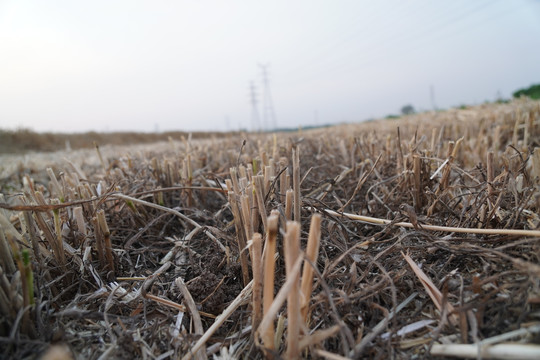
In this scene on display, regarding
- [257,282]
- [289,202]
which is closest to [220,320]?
[257,282]

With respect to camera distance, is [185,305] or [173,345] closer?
[173,345]

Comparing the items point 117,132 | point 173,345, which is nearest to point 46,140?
point 117,132

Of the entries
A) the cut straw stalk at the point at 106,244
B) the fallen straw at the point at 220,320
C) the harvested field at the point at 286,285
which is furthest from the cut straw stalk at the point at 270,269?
the cut straw stalk at the point at 106,244

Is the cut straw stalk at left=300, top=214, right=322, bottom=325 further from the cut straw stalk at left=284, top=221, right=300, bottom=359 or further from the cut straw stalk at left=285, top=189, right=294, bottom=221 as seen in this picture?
the cut straw stalk at left=285, top=189, right=294, bottom=221

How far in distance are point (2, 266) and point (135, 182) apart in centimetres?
95

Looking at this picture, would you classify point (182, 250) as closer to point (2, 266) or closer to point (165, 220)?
point (165, 220)

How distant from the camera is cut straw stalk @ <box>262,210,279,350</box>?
0.66m

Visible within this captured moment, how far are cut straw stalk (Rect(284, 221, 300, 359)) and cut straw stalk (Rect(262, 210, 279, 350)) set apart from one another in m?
0.04

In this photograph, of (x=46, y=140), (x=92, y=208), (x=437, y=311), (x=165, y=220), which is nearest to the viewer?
(x=437, y=311)

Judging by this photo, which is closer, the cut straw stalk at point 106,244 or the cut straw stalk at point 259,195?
the cut straw stalk at point 259,195

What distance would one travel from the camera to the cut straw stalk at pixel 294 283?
616mm

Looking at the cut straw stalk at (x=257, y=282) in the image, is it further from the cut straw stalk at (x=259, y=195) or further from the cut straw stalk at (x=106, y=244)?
the cut straw stalk at (x=106, y=244)

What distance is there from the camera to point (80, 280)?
3.42 feet

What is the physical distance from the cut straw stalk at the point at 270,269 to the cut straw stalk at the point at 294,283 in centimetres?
4
